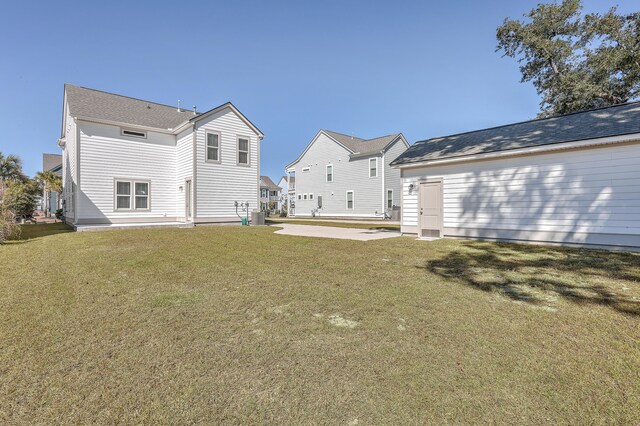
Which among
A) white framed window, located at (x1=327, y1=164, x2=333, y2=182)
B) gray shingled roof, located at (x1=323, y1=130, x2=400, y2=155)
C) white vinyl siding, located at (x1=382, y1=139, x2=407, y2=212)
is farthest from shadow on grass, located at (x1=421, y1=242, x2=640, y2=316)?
white framed window, located at (x1=327, y1=164, x2=333, y2=182)

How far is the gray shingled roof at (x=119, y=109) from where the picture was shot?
1420cm

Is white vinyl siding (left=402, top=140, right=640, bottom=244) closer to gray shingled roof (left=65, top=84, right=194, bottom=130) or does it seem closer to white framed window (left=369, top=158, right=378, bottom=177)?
white framed window (left=369, top=158, right=378, bottom=177)

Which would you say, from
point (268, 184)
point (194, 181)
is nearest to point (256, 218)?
point (194, 181)

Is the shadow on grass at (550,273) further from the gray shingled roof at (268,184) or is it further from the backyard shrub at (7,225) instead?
the gray shingled roof at (268,184)

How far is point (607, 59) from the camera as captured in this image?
17.7 meters

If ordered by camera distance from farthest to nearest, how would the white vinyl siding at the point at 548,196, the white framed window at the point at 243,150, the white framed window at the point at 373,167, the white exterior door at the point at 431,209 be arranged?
the white framed window at the point at 373,167, the white framed window at the point at 243,150, the white exterior door at the point at 431,209, the white vinyl siding at the point at 548,196

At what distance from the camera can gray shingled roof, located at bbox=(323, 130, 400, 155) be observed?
25.8m

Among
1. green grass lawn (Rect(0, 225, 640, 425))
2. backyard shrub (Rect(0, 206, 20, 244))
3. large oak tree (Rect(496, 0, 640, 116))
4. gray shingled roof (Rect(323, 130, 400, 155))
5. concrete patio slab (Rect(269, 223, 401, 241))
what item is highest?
large oak tree (Rect(496, 0, 640, 116))

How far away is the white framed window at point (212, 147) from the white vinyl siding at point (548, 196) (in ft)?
36.0

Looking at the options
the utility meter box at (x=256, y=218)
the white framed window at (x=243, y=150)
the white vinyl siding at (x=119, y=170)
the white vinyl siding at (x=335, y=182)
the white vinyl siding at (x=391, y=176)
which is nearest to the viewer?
the white vinyl siding at (x=119, y=170)

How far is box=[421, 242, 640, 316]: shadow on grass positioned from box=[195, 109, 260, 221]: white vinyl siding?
12.2 m

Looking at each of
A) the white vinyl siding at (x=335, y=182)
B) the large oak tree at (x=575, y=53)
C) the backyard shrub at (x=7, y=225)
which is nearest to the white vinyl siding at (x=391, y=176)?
the white vinyl siding at (x=335, y=182)

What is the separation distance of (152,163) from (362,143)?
62.8 ft

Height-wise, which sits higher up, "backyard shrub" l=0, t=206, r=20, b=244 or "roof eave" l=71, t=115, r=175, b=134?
"roof eave" l=71, t=115, r=175, b=134
